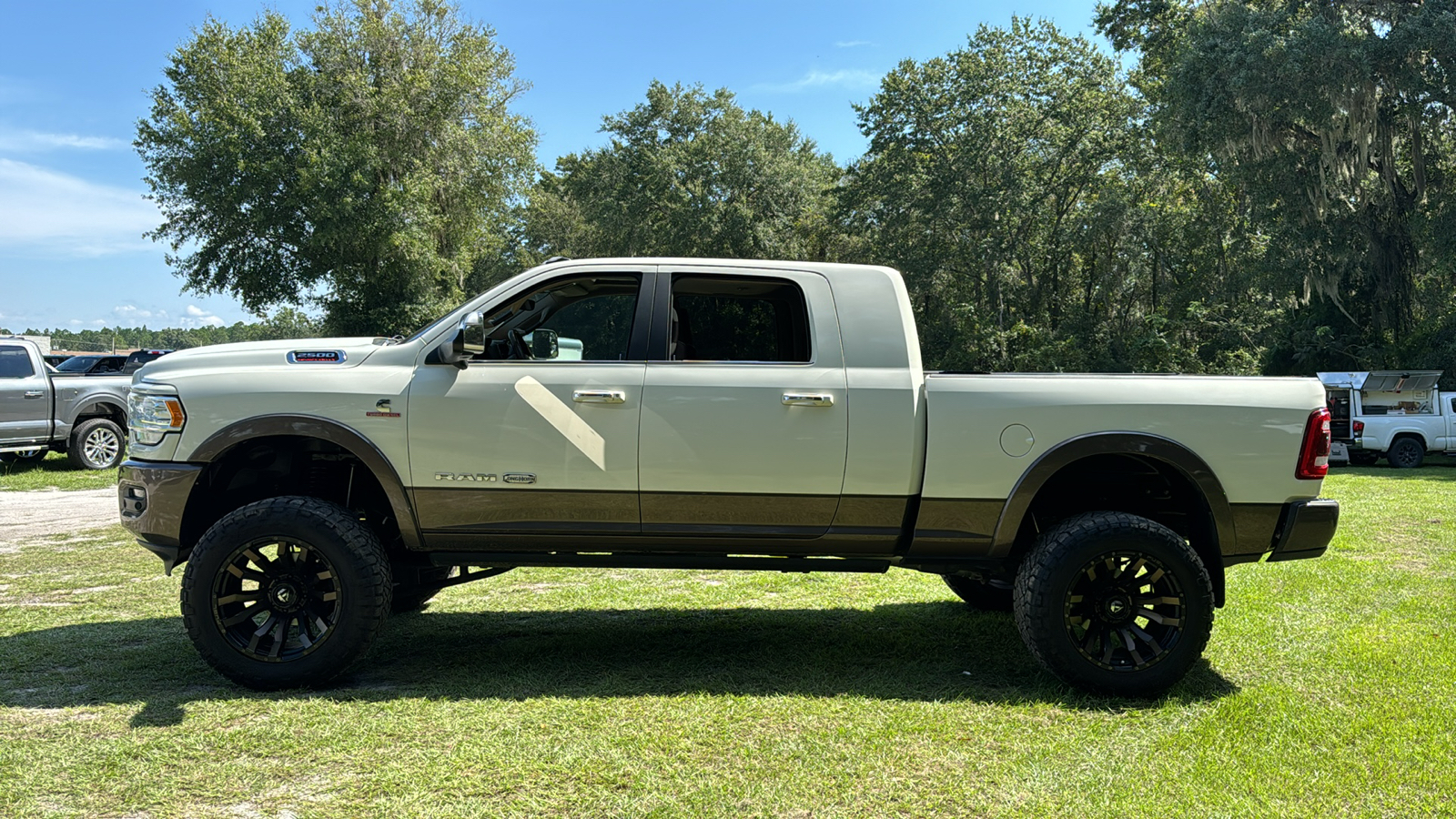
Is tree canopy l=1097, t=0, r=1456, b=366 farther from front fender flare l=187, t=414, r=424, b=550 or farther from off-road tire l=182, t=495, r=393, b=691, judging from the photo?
off-road tire l=182, t=495, r=393, b=691

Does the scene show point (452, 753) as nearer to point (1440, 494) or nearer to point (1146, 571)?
point (1146, 571)

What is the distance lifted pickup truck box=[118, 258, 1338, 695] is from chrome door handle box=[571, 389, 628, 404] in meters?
0.01

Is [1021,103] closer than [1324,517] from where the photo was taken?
No

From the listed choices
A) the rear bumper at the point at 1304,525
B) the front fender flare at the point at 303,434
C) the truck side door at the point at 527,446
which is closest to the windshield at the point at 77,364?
the front fender flare at the point at 303,434

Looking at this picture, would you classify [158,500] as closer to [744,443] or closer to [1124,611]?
[744,443]

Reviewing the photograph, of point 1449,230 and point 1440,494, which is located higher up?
point 1449,230

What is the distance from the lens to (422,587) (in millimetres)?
5746

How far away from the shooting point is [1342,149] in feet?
75.8

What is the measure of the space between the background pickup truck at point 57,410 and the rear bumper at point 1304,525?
15617 mm

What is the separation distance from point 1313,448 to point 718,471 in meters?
2.75

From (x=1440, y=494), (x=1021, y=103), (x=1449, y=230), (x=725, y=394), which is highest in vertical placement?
(x=1021, y=103)

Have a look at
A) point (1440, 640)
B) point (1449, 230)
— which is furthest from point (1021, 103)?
point (1440, 640)

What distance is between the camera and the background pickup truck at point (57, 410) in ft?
46.2

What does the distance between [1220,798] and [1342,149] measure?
24387 mm
